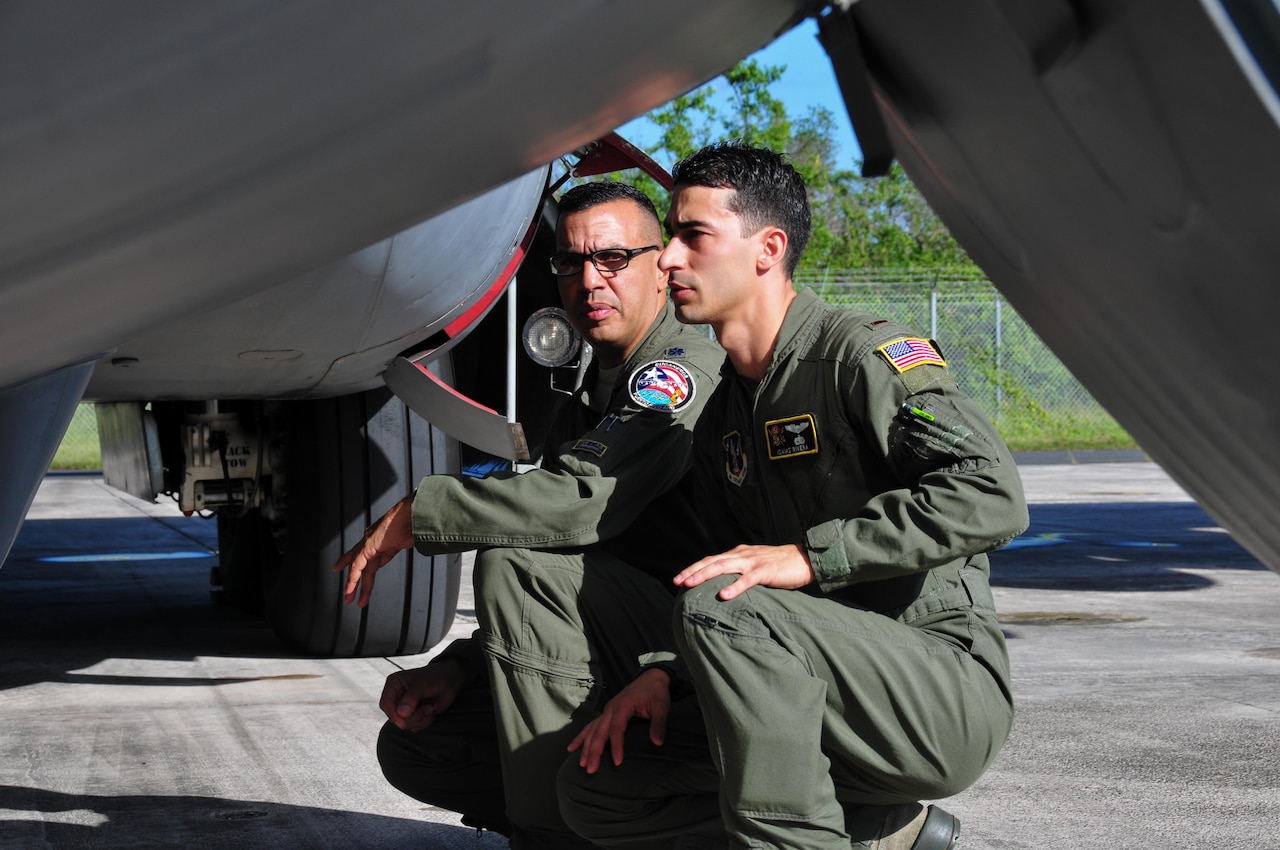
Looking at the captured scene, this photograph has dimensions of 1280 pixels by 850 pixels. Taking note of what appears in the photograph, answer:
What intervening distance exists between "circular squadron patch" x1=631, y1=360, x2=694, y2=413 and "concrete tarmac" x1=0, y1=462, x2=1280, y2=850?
89cm

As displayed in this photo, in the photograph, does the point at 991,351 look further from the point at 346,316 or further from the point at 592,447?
the point at 592,447

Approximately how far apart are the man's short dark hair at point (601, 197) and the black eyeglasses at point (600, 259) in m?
0.08

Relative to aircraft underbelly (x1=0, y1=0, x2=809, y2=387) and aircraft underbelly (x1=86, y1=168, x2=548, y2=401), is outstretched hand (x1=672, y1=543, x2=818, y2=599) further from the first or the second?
aircraft underbelly (x1=86, y1=168, x2=548, y2=401)

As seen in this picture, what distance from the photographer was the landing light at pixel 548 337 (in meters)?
3.28

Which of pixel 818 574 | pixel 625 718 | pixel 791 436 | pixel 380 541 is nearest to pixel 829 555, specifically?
pixel 818 574

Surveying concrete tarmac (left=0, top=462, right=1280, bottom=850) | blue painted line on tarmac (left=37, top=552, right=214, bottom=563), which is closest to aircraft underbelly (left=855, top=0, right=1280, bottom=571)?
concrete tarmac (left=0, top=462, right=1280, bottom=850)

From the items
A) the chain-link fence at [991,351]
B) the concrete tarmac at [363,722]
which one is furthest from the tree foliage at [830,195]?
the concrete tarmac at [363,722]

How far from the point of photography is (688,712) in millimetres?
1807

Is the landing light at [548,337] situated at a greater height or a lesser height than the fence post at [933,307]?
lesser

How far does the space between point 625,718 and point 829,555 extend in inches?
13.9

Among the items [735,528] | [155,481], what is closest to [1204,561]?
[155,481]

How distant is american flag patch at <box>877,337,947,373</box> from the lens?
5.67 feet

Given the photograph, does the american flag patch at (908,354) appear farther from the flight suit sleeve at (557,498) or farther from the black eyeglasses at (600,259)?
the black eyeglasses at (600,259)

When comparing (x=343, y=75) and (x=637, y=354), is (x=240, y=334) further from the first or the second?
(x=343, y=75)
